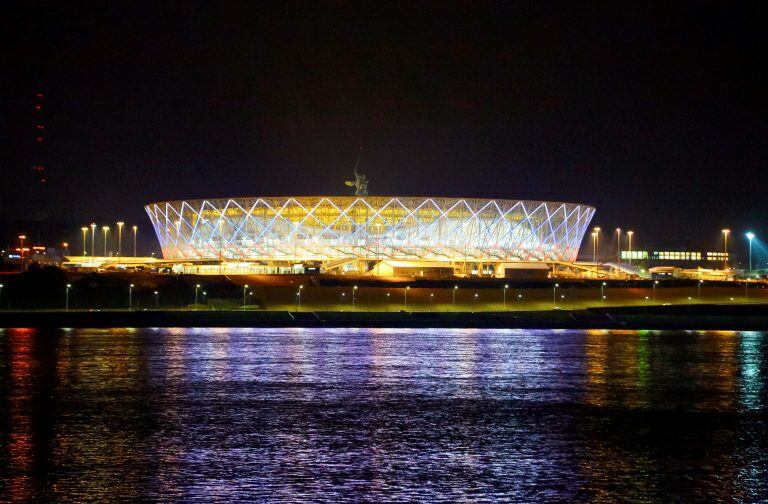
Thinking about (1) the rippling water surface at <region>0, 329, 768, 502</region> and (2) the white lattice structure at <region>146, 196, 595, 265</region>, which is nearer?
(1) the rippling water surface at <region>0, 329, 768, 502</region>

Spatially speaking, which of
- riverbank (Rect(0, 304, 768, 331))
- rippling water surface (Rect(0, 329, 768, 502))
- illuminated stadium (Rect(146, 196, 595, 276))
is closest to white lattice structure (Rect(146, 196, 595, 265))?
illuminated stadium (Rect(146, 196, 595, 276))

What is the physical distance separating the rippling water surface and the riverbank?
589 inches

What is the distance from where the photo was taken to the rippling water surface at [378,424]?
46.8 feet

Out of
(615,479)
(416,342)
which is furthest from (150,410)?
(416,342)

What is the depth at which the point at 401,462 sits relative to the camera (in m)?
15.9

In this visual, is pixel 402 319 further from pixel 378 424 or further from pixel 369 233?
pixel 378 424

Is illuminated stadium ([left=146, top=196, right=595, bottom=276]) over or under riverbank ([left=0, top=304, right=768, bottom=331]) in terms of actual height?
over

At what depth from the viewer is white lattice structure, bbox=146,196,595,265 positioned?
286 feet

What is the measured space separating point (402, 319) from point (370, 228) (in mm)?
32252

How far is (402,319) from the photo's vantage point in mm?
55812

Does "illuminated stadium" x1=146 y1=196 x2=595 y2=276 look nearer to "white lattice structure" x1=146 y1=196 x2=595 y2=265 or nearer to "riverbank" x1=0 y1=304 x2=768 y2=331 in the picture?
"white lattice structure" x1=146 y1=196 x2=595 y2=265

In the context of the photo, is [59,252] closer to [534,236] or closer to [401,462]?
[534,236]

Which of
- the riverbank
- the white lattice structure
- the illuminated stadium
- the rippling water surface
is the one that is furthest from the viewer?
the white lattice structure

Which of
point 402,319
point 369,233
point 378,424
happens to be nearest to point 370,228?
point 369,233
